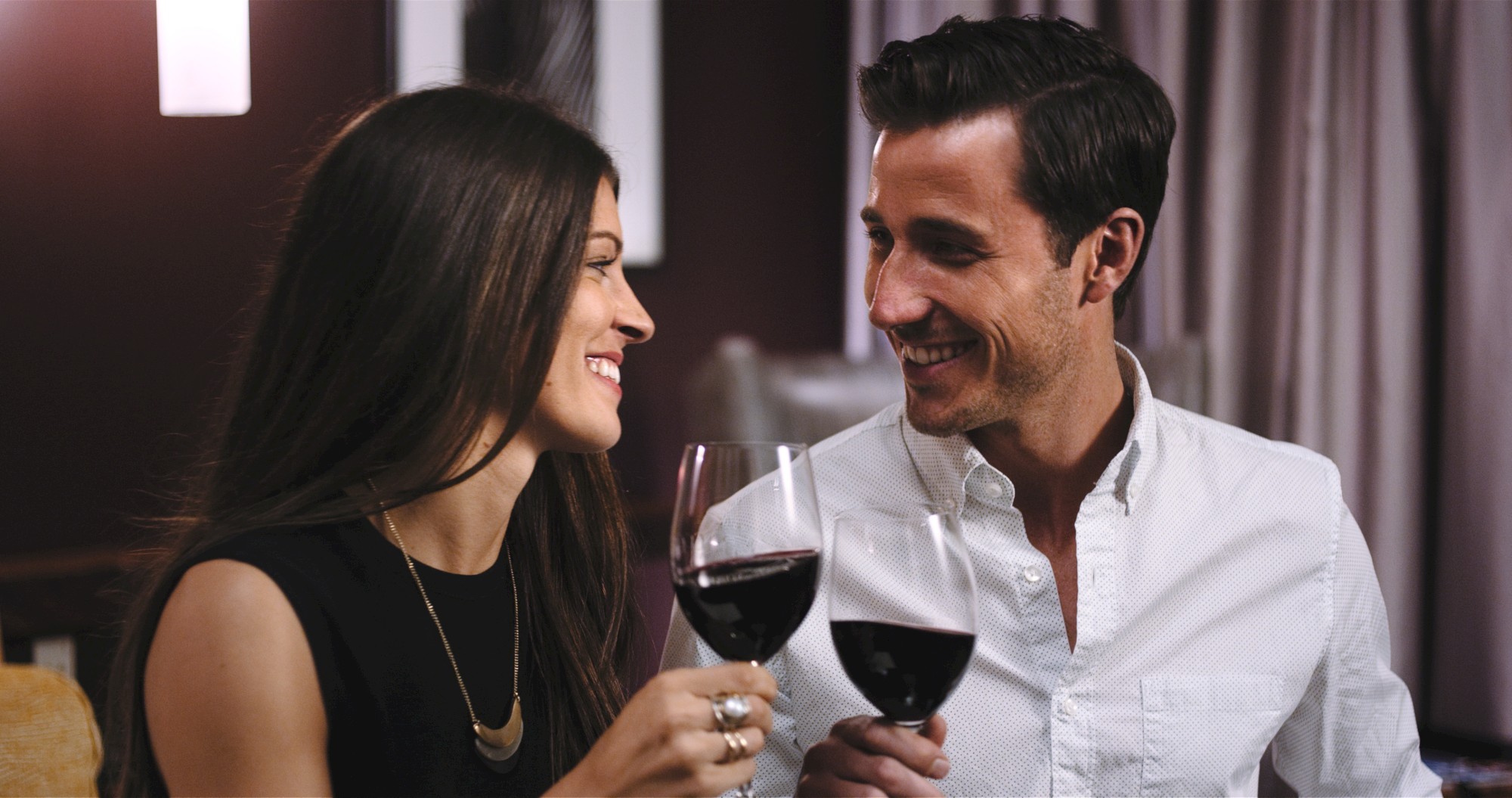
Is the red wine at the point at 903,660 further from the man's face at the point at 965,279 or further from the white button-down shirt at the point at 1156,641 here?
the man's face at the point at 965,279

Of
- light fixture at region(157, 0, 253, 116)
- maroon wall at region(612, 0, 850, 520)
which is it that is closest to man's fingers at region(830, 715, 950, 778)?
light fixture at region(157, 0, 253, 116)

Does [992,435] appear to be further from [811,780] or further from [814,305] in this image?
[814,305]

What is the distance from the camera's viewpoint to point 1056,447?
5.11ft

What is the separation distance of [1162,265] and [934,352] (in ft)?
5.04

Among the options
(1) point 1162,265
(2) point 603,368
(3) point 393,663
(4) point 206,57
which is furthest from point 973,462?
(4) point 206,57

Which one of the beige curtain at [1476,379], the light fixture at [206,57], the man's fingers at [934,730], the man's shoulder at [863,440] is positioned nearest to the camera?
the man's fingers at [934,730]

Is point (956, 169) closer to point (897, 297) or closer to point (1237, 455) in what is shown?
point (897, 297)

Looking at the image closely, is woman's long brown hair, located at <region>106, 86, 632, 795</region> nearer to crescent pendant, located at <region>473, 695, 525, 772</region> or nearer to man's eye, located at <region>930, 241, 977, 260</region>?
crescent pendant, located at <region>473, 695, 525, 772</region>

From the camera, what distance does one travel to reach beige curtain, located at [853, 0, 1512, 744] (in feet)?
7.65

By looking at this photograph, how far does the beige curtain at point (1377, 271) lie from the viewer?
2.33 metres

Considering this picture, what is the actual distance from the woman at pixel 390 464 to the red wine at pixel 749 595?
32 cm

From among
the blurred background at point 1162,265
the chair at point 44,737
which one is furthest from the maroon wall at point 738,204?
the chair at point 44,737

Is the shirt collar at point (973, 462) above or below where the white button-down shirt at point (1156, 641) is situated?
above

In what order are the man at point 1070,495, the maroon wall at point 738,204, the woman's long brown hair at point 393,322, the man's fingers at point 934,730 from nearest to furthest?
the man's fingers at point 934,730 → the woman's long brown hair at point 393,322 → the man at point 1070,495 → the maroon wall at point 738,204
